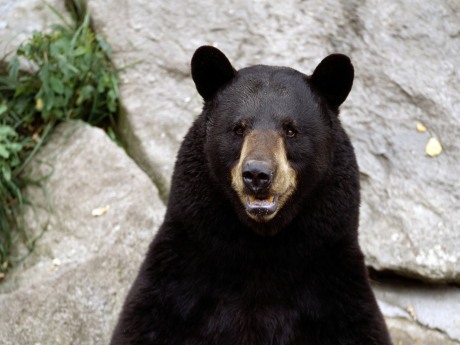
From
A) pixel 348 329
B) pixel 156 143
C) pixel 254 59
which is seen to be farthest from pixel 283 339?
pixel 254 59

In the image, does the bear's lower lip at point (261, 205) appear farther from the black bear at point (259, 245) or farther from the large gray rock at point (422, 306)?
the large gray rock at point (422, 306)

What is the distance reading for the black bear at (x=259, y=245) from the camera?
4.93 meters

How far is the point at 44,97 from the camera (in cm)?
736

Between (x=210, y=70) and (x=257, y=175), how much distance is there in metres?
0.86

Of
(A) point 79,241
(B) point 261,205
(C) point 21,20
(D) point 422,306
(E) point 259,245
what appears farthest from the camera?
(C) point 21,20

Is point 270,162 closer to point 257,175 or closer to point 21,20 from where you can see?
point 257,175

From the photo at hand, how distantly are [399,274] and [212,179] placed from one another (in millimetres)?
2353

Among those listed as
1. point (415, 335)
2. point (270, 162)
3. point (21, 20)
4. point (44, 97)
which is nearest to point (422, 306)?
point (415, 335)

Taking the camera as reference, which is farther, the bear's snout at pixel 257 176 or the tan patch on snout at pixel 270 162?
the tan patch on snout at pixel 270 162

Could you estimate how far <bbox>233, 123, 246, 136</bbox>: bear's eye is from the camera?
4879mm

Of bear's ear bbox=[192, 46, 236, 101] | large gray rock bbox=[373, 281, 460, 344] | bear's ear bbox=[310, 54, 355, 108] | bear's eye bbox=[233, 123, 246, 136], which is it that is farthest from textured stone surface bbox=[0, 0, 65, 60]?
large gray rock bbox=[373, 281, 460, 344]

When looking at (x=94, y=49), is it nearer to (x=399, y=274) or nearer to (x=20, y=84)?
(x=20, y=84)

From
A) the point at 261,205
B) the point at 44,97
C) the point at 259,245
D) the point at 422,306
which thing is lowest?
the point at 422,306

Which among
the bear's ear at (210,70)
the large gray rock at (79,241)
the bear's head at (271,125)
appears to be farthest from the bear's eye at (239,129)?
the large gray rock at (79,241)
